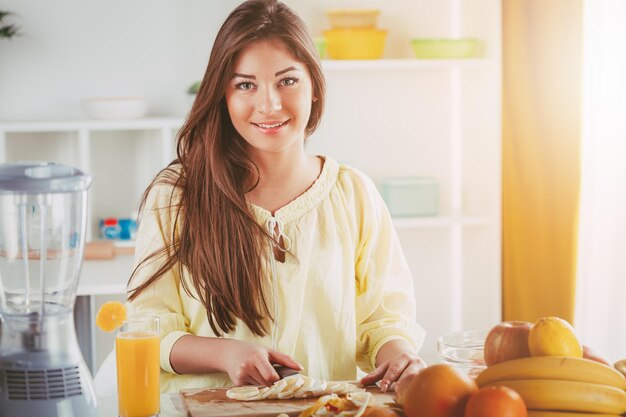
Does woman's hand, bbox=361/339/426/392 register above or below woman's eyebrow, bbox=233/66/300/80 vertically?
below

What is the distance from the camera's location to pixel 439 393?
1.17m

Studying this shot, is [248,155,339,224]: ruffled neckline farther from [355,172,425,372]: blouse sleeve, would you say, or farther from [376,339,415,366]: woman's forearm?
[376,339,415,366]: woman's forearm

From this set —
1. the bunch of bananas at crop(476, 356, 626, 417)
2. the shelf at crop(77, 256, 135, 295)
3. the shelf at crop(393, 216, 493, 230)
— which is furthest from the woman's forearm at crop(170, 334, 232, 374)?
the shelf at crop(393, 216, 493, 230)

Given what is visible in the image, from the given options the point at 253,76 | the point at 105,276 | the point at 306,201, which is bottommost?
the point at 105,276

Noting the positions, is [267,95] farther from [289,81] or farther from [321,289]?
[321,289]

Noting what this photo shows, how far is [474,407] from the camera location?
113 centimetres

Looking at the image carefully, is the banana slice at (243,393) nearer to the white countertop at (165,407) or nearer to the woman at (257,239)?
the white countertop at (165,407)

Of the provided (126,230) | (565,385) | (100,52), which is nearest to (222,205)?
(565,385)

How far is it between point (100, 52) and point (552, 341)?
2834mm

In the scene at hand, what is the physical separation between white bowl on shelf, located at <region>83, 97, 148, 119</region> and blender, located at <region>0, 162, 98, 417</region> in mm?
2317

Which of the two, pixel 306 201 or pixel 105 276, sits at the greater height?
pixel 306 201

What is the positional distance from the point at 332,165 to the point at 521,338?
808mm

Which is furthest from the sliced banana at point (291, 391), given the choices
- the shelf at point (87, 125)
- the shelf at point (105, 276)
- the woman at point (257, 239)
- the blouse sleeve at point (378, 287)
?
the shelf at point (87, 125)

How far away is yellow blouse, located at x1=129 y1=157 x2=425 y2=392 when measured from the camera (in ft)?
6.00
